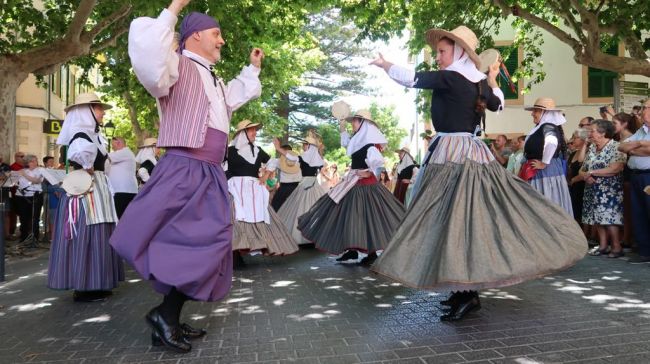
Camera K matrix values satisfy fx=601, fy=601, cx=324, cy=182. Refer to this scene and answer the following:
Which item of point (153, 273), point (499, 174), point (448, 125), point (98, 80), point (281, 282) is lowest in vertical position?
point (281, 282)

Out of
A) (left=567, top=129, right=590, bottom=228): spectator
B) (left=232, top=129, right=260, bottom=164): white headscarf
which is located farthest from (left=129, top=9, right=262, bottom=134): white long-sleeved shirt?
(left=567, top=129, right=590, bottom=228): spectator

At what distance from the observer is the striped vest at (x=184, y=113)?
3771mm

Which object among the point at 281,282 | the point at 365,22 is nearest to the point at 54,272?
the point at 281,282

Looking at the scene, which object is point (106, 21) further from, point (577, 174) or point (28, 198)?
point (577, 174)

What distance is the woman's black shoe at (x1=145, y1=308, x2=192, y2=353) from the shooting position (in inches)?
150

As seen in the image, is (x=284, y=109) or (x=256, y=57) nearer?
(x=256, y=57)

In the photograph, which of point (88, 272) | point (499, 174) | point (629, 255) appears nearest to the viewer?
point (499, 174)

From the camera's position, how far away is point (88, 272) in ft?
18.6

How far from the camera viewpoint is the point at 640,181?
7.75 meters

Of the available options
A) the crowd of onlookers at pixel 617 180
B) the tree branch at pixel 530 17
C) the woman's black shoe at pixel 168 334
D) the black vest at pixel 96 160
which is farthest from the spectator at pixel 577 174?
the woman's black shoe at pixel 168 334

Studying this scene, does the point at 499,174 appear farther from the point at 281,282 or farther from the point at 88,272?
the point at 88,272

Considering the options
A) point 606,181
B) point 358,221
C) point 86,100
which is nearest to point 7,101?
point 86,100

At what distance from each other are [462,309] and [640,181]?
454 cm

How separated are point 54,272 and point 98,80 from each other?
45134 millimetres
